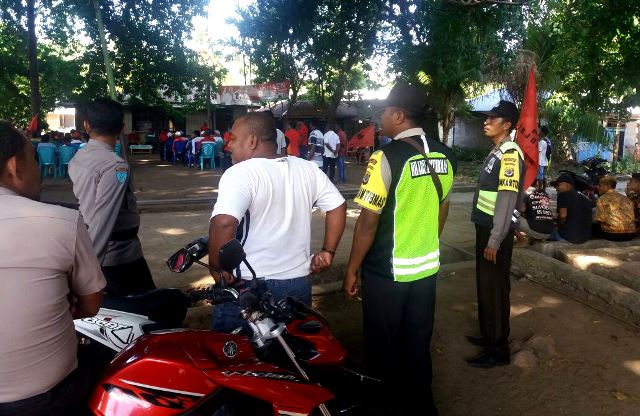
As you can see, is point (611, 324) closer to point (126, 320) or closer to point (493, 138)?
point (493, 138)

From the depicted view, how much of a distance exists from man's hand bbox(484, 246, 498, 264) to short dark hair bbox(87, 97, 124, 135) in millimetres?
2676

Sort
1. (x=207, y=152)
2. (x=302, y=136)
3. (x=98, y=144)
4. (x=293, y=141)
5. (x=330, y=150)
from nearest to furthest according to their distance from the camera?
(x=98, y=144), (x=330, y=150), (x=293, y=141), (x=302, y=136), (x=207, y=152)

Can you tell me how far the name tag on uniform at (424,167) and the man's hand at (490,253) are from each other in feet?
3.39

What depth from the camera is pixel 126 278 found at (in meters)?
3.36

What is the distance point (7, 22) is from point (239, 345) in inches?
744

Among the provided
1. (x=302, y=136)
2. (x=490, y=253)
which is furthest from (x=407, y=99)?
(x=302, y=136)

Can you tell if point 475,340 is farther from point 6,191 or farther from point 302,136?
point 302,136

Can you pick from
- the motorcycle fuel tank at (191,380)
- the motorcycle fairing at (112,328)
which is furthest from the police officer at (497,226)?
the motorcycle fairing at (112,328)

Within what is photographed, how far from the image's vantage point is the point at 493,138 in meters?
3.89

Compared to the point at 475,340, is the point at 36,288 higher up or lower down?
higher up

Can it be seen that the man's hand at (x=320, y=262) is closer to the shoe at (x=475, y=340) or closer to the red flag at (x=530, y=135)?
the shoe at (x=475, y=340)

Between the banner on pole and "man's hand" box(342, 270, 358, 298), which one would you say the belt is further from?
the banner on pole

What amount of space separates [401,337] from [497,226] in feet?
3.78

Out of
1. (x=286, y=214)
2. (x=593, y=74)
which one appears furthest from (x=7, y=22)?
(x=286, y=214)
